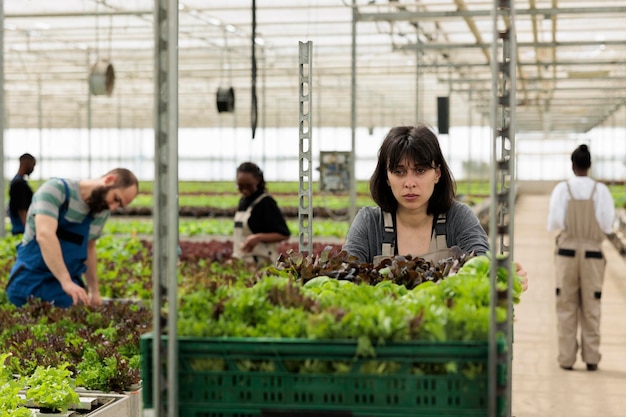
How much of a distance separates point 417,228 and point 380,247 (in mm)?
145

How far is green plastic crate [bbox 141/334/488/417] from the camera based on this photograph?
1.90 metres

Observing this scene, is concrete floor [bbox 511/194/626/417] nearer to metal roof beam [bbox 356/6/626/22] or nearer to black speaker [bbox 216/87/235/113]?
metal roof beam [bbox 356/6/626/22]

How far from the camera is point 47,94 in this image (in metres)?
27.4

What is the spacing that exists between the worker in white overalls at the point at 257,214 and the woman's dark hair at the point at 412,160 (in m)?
3.46

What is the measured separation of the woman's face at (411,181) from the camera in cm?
310

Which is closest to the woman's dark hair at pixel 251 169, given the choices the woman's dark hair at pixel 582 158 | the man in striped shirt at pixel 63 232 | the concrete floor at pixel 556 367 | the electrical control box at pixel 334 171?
the man in striped shirt at pixel 63 232

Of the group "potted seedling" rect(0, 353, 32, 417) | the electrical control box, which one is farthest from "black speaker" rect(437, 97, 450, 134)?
"potted seedling" rect(0, 353, 32, 417)

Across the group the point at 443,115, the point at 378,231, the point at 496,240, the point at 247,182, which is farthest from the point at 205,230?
the point at 496,240

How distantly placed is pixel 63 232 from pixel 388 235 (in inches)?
85.1

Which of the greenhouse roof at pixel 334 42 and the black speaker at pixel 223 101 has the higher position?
the greenhouse roof at pixel 334 42

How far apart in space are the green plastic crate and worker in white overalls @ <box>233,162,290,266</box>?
15.6ft

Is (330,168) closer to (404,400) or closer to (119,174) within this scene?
(119,174)

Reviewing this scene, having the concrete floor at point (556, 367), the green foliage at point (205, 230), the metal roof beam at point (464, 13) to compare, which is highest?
the metal roof beam at point (464, 13)

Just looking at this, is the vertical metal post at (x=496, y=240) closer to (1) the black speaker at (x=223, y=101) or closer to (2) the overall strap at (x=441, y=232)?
(2) the overall strap at (x=441, y=232)
